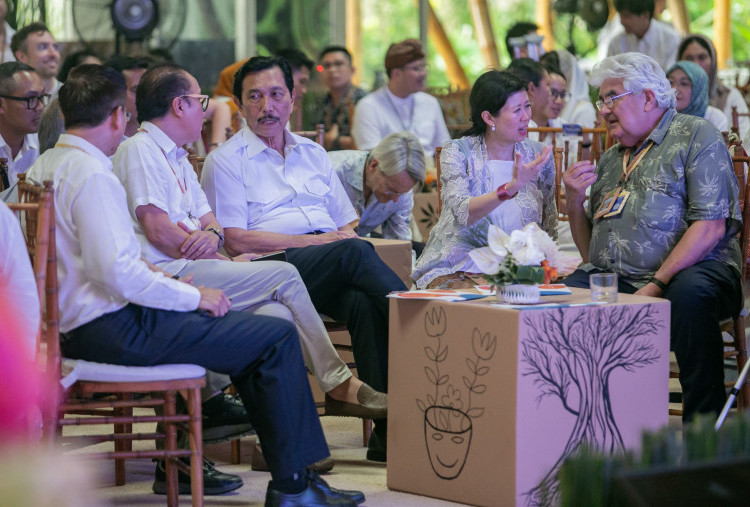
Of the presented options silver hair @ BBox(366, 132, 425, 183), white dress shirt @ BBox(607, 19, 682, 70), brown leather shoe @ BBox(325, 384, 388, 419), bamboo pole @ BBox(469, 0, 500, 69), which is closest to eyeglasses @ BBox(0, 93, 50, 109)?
silver hair @ BBox(366, 132, 425, 183)

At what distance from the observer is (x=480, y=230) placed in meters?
3.72

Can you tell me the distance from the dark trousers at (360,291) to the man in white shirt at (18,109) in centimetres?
156

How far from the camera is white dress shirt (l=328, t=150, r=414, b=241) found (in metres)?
4.57

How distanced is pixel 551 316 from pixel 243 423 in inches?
38.3

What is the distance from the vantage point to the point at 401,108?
6.56 meters

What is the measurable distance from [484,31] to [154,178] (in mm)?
8665

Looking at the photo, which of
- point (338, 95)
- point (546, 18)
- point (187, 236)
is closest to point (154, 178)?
point (187, 236)

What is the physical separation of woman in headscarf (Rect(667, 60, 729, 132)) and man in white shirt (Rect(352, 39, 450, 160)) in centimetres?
150

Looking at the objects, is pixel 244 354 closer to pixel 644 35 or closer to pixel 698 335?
pixel 698 335

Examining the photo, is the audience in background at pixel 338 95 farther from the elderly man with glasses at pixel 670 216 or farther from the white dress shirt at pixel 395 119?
the elderly man with glasses at pixel 670 216

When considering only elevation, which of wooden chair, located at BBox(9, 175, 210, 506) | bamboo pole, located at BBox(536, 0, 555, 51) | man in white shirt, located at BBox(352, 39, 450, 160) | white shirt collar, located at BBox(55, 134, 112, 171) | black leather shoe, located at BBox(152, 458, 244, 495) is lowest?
black leather shoe, located at BBox(152, 458, 244, 495)

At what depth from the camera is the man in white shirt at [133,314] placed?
2.70 meters

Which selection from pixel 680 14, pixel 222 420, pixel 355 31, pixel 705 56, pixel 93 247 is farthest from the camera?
pixel 680 14

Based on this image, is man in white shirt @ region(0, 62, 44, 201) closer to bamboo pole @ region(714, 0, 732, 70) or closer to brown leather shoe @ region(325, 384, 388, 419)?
brown leather shoe @ region(325, 384, 388, 419)
